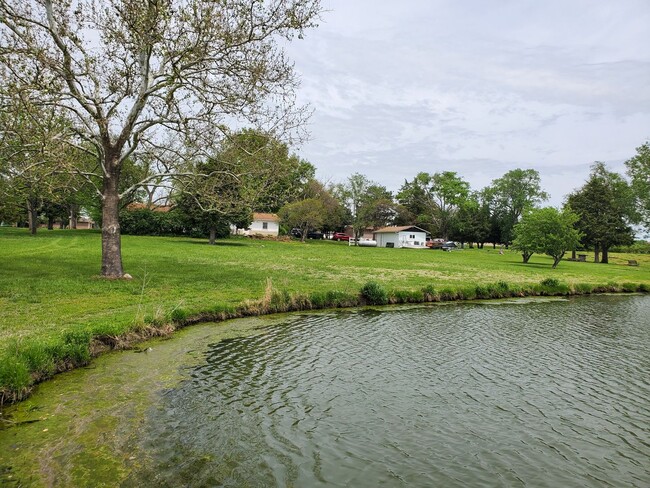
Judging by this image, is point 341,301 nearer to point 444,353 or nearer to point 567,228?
point 444,353

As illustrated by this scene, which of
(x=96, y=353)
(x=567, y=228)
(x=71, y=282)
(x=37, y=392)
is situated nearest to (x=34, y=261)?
(x=71, y=282)

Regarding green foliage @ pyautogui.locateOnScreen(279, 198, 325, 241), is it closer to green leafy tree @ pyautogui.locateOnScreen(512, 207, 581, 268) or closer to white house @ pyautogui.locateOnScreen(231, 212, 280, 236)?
white house @ pyautogui.locateOnScreen(231, 212, 280, 236)

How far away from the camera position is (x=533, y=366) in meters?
12.6

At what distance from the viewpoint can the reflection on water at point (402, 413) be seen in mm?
6742

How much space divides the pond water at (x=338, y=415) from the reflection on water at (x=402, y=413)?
3cm

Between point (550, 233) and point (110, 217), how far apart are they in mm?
45132

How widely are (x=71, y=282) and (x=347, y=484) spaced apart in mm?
18275

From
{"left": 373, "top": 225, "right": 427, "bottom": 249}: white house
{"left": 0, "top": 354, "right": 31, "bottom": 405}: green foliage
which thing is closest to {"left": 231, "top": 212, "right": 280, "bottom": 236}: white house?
{"left": 373, "top": 225, "right": 427, "bottom": 249}: white house

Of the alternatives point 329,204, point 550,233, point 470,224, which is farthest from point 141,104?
point 470,224

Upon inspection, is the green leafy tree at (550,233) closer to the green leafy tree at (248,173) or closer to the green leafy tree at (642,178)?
the green leafy tree at (642,178)

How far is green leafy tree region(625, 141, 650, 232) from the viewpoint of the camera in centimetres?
5838

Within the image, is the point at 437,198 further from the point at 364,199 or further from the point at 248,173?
the point at 248,173

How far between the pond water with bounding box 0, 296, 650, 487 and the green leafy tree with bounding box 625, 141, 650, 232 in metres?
54.6

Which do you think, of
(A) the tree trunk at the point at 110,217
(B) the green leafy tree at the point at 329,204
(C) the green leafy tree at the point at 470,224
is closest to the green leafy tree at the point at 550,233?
(B) the green leafy tree at the point at 329,204
